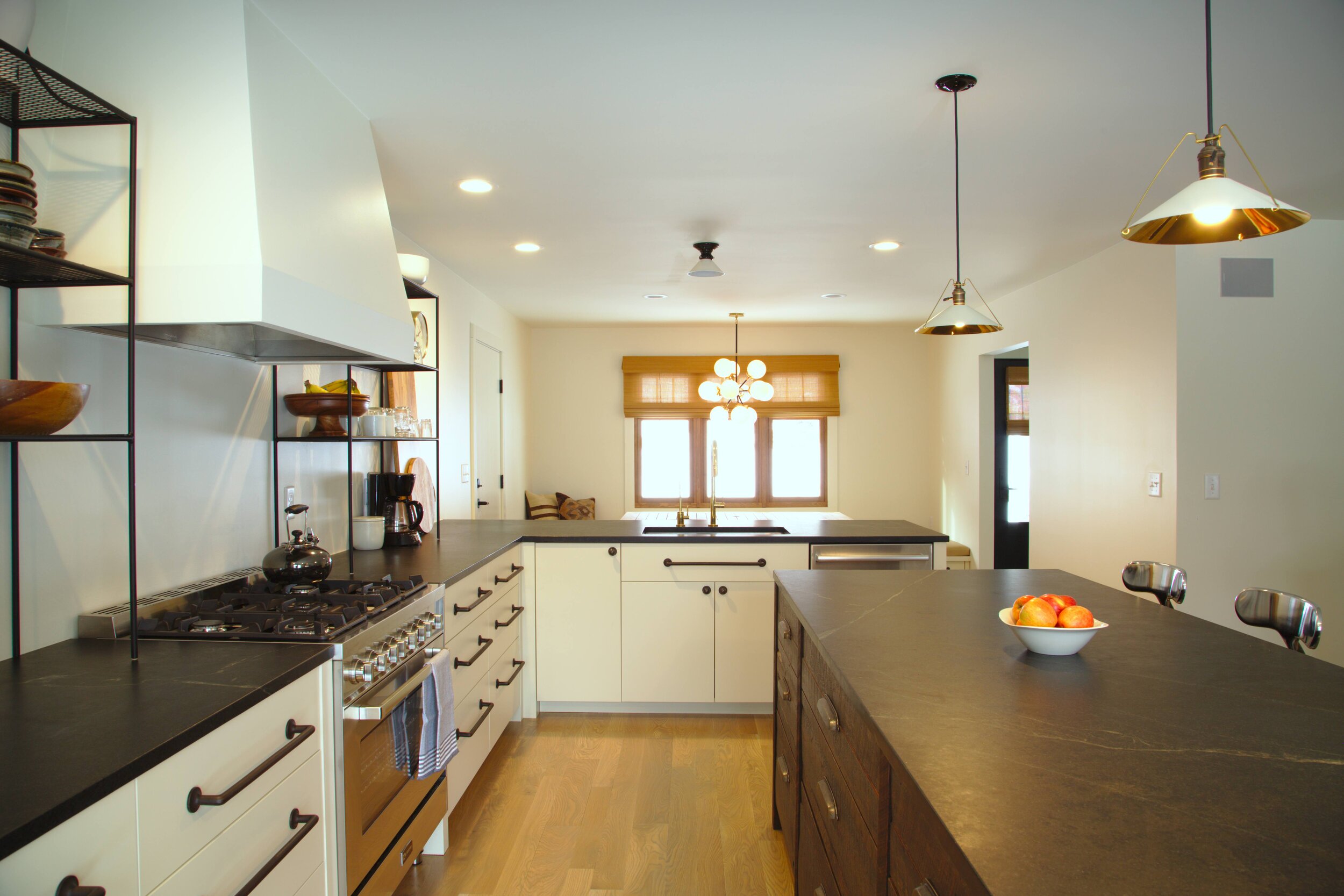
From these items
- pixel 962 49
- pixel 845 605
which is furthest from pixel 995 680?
pixel 962 49

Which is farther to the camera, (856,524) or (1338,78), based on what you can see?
(856,524)

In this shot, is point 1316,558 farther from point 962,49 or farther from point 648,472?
point 648,472

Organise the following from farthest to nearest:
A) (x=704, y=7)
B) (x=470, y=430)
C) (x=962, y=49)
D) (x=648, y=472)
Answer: (x=648, y=472), (x=470, y=430), (x=962, y=49), (x=704, y=7)

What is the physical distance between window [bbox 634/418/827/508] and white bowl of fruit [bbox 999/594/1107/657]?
18.4ft

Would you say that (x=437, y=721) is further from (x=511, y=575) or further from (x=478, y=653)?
(x=511, y=575)

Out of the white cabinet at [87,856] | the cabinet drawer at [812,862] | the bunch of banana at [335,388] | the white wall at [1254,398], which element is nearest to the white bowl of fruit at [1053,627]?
the cabinet drawer at [812,862]

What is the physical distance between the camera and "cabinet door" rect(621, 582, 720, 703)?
3.52m

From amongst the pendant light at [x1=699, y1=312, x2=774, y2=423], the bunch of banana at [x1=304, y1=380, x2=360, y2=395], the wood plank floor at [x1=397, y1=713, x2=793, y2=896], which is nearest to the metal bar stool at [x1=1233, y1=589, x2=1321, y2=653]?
the wood plank floor at [x1=397, y1=713, x2=793, y2=896]

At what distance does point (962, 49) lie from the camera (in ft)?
6.45

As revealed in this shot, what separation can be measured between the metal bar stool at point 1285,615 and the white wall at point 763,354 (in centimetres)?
519

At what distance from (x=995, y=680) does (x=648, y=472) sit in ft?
19.3

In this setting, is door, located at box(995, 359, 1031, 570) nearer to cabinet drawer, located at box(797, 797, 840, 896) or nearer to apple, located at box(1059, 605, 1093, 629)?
cabinet drawer, located at box(797, 797, 840, 896)

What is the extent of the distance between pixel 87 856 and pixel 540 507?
5.55m

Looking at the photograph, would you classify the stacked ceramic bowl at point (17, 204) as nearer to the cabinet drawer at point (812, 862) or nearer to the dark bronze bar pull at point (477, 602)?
Answer: the dark bronze bar pull at point (477, 602)
